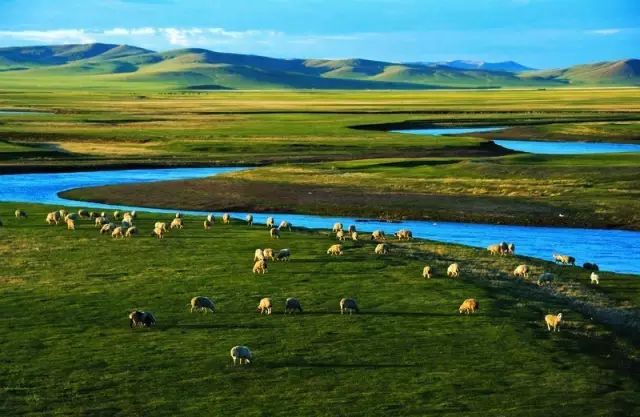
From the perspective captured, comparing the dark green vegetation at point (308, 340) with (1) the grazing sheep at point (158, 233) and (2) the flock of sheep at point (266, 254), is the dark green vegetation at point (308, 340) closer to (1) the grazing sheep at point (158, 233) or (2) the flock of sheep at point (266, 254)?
(2) the flock of sheep at point (266, 254)

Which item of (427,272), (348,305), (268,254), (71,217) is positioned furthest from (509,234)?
(348,305)

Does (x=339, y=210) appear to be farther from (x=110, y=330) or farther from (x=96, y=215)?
(x=110, y=330)

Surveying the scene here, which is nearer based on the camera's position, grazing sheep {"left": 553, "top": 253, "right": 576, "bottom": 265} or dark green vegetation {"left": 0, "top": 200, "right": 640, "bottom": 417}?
dark green vegetation {"left": 0, "top": 200, "right": 640, "bottom": 417}

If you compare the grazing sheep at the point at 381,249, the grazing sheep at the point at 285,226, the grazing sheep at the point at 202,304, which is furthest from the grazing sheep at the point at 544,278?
the grazing sheep at the point at 285,226

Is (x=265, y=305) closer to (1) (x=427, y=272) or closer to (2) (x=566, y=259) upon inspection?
(1) (x=427, y=272)

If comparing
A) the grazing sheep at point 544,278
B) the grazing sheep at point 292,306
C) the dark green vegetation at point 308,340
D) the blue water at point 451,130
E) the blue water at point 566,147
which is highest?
the blue water at point 451,130

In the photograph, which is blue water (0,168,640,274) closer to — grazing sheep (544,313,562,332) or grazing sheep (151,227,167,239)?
grazing sheep (151,227,167,239)

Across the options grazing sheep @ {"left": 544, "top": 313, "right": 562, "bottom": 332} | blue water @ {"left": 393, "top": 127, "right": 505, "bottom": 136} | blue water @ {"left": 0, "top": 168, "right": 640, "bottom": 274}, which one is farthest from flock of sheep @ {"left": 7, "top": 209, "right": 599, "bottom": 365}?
blue water @ {"left": 393, "top": 127, "right": 505, "bottom": 136}
